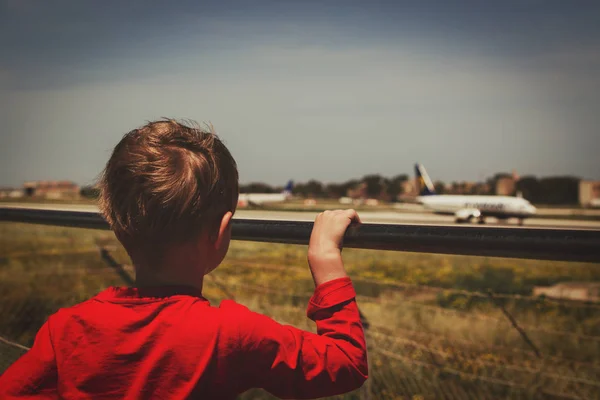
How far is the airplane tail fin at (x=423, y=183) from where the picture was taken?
250 ft

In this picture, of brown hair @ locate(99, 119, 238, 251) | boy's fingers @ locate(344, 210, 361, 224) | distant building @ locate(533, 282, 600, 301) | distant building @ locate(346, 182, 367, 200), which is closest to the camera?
brown hair @ locate(99, 119, 238, 251)

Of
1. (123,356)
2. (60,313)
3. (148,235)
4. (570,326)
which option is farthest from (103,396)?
(570,326)

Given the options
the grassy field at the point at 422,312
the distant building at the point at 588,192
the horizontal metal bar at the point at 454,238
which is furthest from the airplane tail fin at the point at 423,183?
the horizontal metal bar at the point at 454,238

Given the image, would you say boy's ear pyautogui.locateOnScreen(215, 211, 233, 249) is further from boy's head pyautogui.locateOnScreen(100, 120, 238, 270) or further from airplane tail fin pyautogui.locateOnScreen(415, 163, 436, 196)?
airplane tail fin pyautogui.locateOnScreen(415, 163, 436, 196)

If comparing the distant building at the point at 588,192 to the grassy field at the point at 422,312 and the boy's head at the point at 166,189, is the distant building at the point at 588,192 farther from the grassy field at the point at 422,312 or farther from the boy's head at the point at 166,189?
the boy's head at the point at 166,189

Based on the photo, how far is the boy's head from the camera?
3.58 feet

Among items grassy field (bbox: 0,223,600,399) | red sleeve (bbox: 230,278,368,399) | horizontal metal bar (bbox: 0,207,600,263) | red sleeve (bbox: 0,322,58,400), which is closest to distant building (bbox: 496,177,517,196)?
grassy field (bbox: 0,223,600,399)

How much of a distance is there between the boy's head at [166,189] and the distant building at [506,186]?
276 feet

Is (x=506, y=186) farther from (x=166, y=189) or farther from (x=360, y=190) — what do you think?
(x=166, y=189)

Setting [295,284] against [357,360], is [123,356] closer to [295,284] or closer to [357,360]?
[357,360]

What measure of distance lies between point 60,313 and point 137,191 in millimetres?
294

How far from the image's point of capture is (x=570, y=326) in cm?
1440

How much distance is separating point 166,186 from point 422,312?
12687 mm

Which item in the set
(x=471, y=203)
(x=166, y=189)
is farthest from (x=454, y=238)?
(x=471, y=203)
